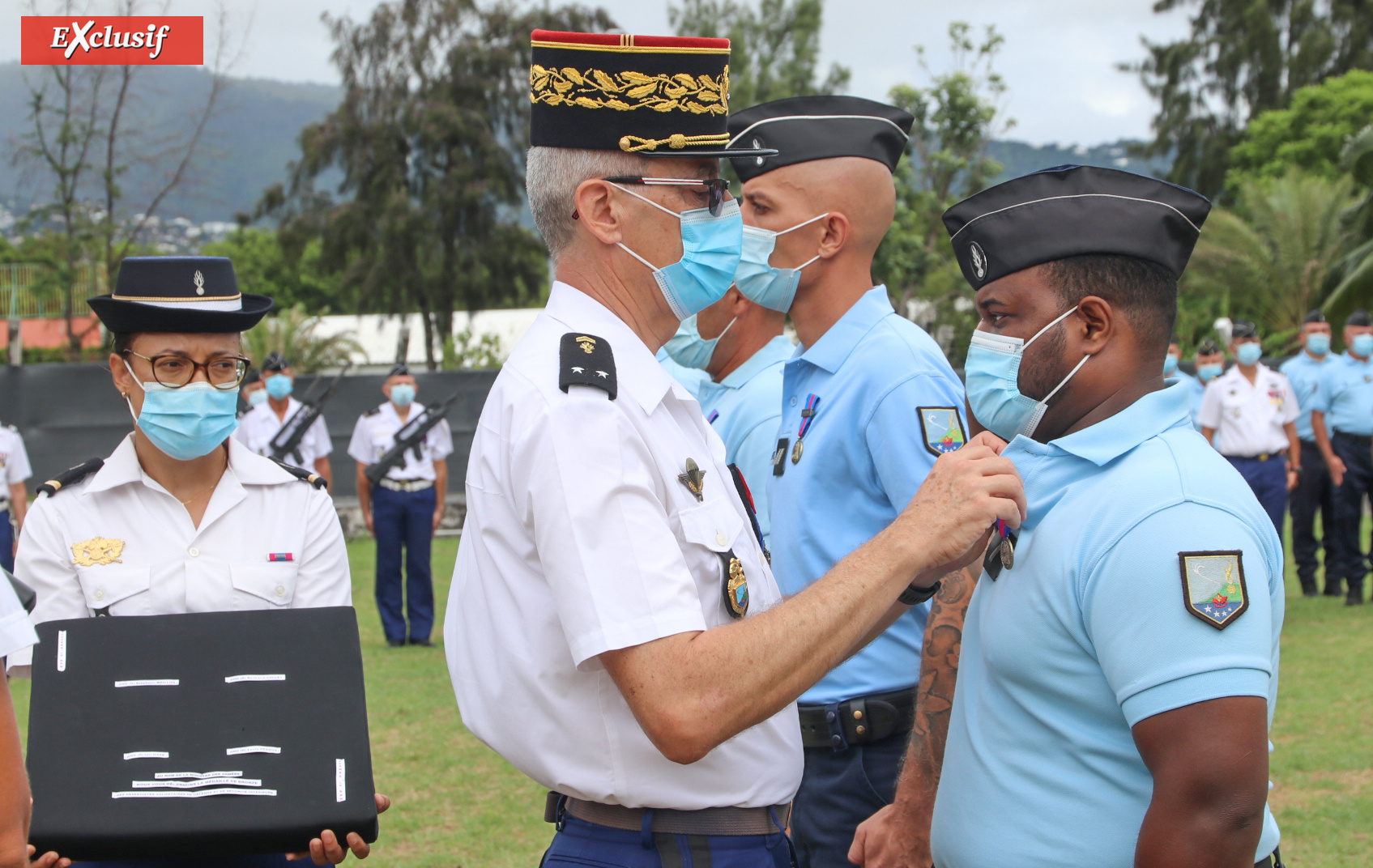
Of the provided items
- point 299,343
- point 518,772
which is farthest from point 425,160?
point 518,772

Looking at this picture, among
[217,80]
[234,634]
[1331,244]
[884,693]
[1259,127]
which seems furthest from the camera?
[1259,127]

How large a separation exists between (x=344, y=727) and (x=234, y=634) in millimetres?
313

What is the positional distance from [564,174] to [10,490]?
9.48m

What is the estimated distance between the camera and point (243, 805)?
7.92ft

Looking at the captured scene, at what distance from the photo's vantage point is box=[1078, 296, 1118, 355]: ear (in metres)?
2.00

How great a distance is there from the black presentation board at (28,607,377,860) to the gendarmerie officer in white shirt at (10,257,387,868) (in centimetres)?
34

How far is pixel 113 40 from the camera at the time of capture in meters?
9.61

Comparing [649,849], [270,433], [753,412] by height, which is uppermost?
[753,412]

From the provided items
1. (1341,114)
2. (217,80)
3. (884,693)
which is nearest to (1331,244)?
(1341,114)

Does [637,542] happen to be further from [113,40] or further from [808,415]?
[113,40]

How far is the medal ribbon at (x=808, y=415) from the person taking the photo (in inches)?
118

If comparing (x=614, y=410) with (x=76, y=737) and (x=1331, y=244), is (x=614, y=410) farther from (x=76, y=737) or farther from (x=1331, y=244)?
(x=1331, y=244)

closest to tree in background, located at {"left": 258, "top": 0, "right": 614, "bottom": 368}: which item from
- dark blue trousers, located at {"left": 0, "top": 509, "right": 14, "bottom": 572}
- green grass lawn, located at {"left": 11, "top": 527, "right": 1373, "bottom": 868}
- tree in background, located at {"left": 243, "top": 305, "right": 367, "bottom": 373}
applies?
tree in background, located at {"left": 243, "top": 305, "right": 367, "bottom": 373}

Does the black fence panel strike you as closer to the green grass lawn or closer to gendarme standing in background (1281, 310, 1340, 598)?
the green grass lawn
